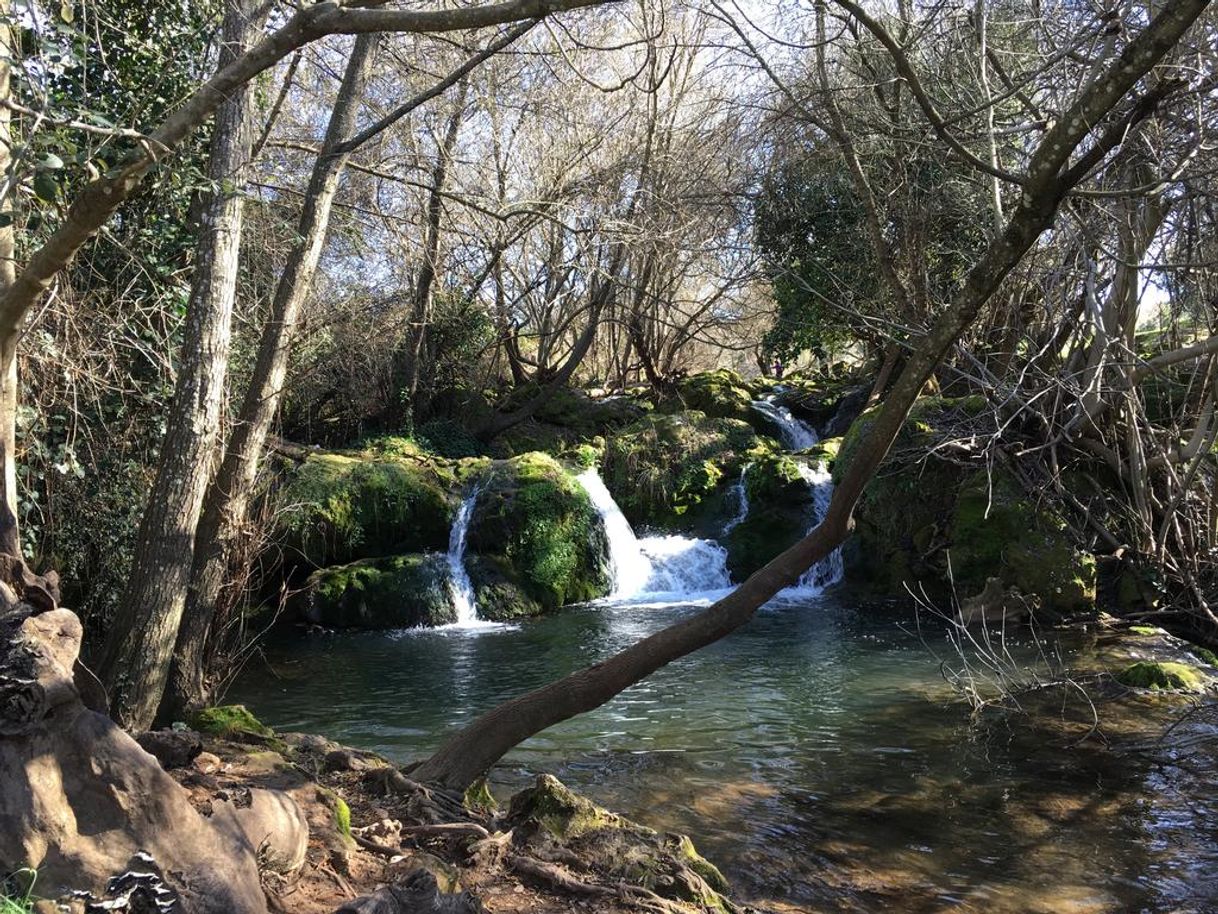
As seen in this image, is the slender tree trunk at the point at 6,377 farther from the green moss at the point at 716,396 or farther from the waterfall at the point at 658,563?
the green moss at the point at 716,396

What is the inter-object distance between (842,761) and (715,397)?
14.4 metres

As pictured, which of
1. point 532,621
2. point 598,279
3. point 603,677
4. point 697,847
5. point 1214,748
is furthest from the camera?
point 598,279

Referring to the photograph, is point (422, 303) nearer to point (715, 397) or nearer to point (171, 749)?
point (715, 397)

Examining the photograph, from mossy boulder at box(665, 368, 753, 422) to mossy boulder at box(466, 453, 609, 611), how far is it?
18.7 ft

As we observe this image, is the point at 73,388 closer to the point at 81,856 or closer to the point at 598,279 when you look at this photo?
the point at 81,856

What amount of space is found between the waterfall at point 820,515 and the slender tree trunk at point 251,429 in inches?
393

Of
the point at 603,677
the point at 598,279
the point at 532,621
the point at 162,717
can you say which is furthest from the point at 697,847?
the point at 598,279

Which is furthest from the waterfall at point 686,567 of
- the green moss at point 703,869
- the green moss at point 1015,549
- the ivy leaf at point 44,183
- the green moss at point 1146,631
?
the ivy leaf at point 44,183

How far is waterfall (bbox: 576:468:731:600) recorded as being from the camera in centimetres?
1549

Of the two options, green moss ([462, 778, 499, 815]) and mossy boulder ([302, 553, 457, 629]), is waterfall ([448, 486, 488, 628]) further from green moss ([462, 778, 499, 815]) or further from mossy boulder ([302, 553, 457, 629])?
green moss ([462, 778, 499, 815])

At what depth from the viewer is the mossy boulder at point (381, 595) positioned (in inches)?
527

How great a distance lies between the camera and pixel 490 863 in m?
4.13

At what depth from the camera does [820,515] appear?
1598 cm

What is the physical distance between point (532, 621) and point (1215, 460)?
8.85m
